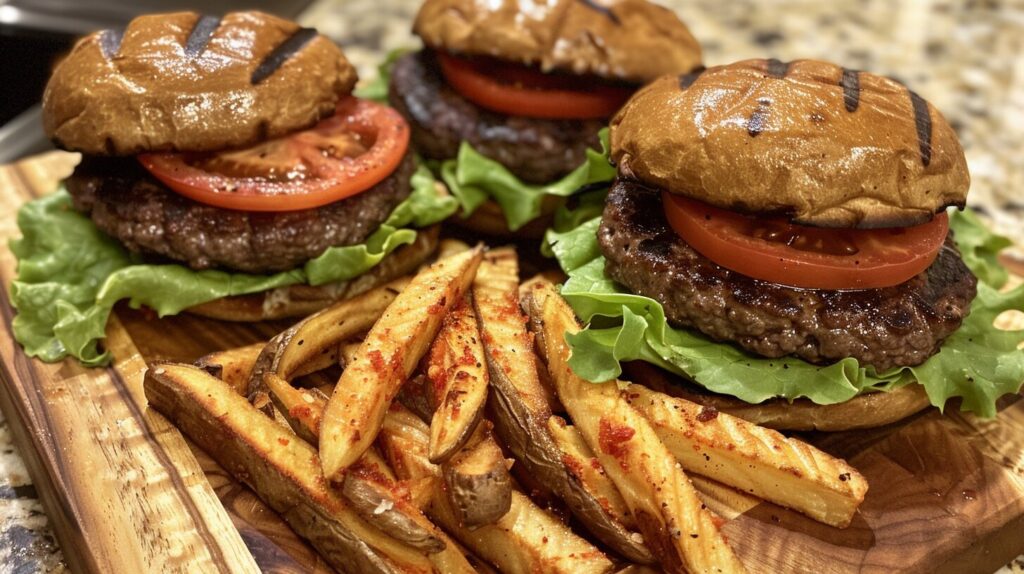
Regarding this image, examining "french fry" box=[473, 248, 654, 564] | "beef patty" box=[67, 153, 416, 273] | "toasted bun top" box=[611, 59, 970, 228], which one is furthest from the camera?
"beef patty" box=[67, 153, 416, 273]

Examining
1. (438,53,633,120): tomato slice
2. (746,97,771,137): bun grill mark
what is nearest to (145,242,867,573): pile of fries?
(746,97,771,137): bun grill mark

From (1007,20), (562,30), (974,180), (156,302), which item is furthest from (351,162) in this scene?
(1007,20)

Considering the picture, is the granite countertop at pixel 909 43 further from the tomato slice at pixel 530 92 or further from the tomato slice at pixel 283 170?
the tomato slice at pixel 283 170

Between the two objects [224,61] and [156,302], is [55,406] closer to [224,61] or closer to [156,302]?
[156,302]

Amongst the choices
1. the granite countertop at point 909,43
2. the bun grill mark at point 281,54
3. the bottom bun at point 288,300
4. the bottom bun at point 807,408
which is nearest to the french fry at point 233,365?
the bottom bun at point 288,300

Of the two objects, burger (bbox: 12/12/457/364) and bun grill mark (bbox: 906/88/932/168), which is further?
burger (bbox: 12/12/457/364)

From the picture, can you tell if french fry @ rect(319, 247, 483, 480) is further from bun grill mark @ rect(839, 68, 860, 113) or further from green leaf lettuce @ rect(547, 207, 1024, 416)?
bun grill mark @ rect(839, 68, 860, 113)

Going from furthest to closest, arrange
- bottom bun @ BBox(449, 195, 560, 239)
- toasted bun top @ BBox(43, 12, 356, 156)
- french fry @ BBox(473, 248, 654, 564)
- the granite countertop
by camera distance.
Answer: the granite countertop < bottom bun @ BBox(449, 195, 560, 239) < toasted bun top @ BBox(43, 12, 356, 156) < french fry @ BBox(473, 248, 654, 564)
